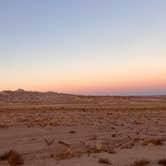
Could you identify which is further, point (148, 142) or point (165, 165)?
point (148, 142)

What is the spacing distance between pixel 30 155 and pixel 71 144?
4996 millimetres

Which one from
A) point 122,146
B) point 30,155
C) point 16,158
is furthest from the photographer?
point 122,146

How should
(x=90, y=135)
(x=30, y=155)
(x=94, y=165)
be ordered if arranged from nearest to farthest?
1. (x=94, y=165)
2. (x=30, y=155)
3. (x=90, y=135)

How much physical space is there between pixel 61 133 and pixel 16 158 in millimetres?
12971

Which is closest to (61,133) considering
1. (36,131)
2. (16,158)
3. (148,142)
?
(36,131)

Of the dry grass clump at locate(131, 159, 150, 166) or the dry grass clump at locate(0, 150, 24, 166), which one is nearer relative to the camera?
the dry grass clump at locate(131, 159, 150, 166)

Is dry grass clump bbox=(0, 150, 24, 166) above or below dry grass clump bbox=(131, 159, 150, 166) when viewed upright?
below

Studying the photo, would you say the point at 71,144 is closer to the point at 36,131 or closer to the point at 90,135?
the point at 90,135

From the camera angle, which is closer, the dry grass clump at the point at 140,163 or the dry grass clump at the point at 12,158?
the dry grass clump at the point at 140,163

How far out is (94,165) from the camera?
1708 centimetres

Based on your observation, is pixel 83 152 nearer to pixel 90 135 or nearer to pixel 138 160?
pixel 138 160

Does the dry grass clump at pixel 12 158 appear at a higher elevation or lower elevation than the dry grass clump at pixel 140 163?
lower

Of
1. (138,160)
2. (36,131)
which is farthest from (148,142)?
(36,131)

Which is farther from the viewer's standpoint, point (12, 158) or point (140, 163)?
point (12, 158)
